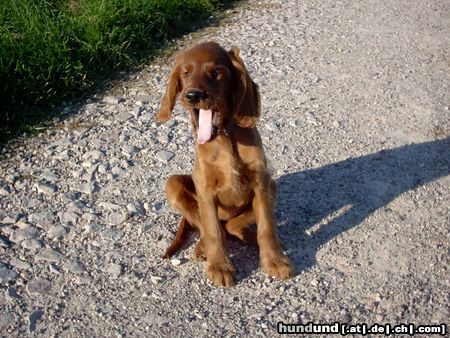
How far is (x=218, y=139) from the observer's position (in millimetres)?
3518

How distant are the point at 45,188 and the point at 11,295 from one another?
3.66ft

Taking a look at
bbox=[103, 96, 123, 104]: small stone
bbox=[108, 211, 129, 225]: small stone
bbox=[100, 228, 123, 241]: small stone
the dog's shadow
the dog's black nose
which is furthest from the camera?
bbox=[103, 96, 123, 104]: small stone

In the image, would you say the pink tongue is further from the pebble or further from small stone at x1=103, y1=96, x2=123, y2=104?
small stone at x1=103, y1=96, x2=123, y2=104

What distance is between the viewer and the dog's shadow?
390 centimetres

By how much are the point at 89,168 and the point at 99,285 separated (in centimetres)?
133

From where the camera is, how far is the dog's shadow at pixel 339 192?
3.90m

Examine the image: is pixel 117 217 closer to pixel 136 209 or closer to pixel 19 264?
pixel 136 209

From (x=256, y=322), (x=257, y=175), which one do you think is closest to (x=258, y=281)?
(x=256, y=322)

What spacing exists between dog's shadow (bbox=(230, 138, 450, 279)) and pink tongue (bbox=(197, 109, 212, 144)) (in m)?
0.82

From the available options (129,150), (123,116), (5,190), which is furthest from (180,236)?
(123,116)

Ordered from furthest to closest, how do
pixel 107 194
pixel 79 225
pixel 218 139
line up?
pixel 107 194, pixel 79 225, pixel 218 139

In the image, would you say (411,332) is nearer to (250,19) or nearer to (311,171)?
(311,171)

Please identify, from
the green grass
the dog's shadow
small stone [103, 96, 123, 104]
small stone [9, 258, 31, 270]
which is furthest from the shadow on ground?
the green grass

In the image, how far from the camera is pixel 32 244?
12.9 ft
